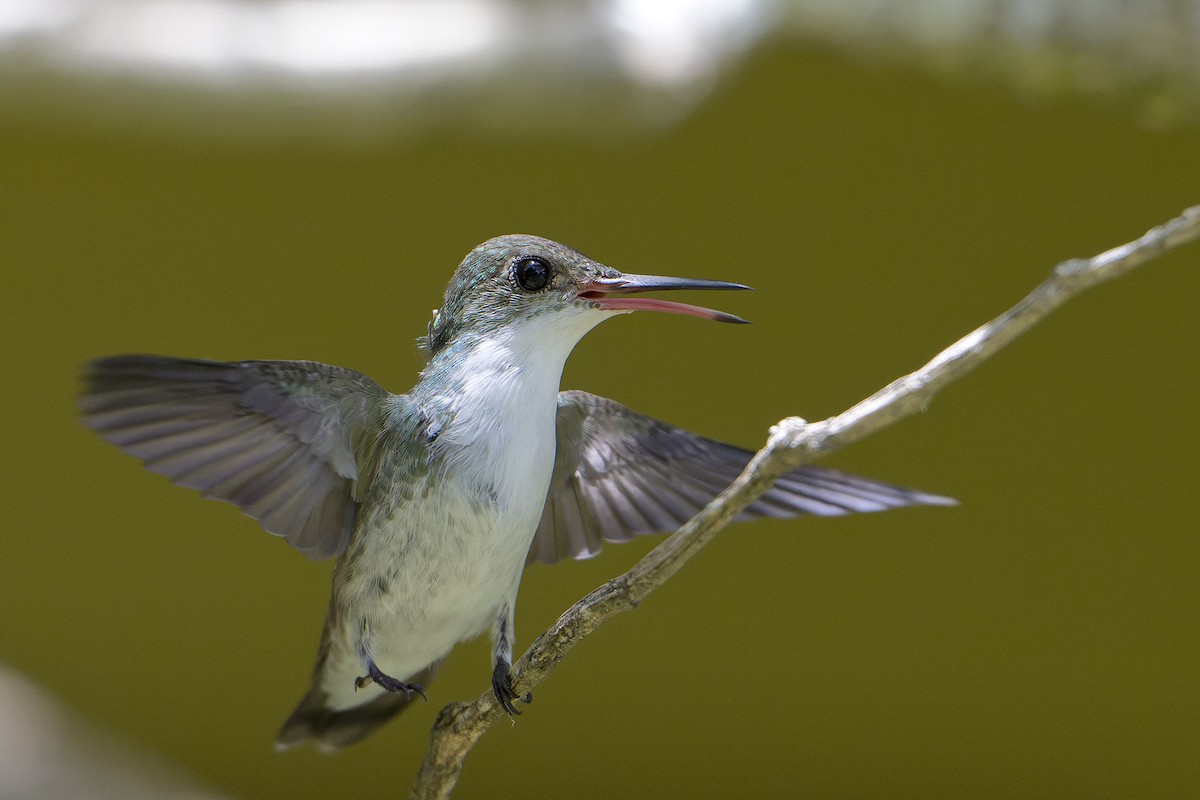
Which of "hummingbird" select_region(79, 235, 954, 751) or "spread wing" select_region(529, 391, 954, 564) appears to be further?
"spread wing" select_region(529, 391, 954, 564)

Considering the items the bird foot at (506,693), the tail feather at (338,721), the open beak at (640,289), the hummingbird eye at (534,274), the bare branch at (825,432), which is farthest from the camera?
the tail feather at (338,721)

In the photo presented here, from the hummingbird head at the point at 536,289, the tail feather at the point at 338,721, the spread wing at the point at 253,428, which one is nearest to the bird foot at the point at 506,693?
the spread wing at the point at 253,428

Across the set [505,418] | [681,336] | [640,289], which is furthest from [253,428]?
[681,336]

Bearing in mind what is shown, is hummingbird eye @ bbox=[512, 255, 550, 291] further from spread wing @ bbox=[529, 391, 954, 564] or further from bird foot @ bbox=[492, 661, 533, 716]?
bird foot @ bbox=[492, 661, 533, 716]

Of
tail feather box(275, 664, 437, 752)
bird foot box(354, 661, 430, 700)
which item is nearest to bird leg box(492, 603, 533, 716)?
bird foot box(354, 661, 430, 700)

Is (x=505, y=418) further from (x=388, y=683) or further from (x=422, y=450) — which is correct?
(x=388, y=683)

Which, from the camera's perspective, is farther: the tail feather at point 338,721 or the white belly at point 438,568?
the tail feather at point 338,721

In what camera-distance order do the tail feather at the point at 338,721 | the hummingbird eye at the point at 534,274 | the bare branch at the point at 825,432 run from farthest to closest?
the tail feather at the point at 338,721
the hummingbird eye at the point at 534,274
the bare branch at the point at 825,432

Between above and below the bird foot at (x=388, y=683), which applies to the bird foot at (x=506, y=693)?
above

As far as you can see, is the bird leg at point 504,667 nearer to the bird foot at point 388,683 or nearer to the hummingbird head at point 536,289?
the bird foot at point 388,683
